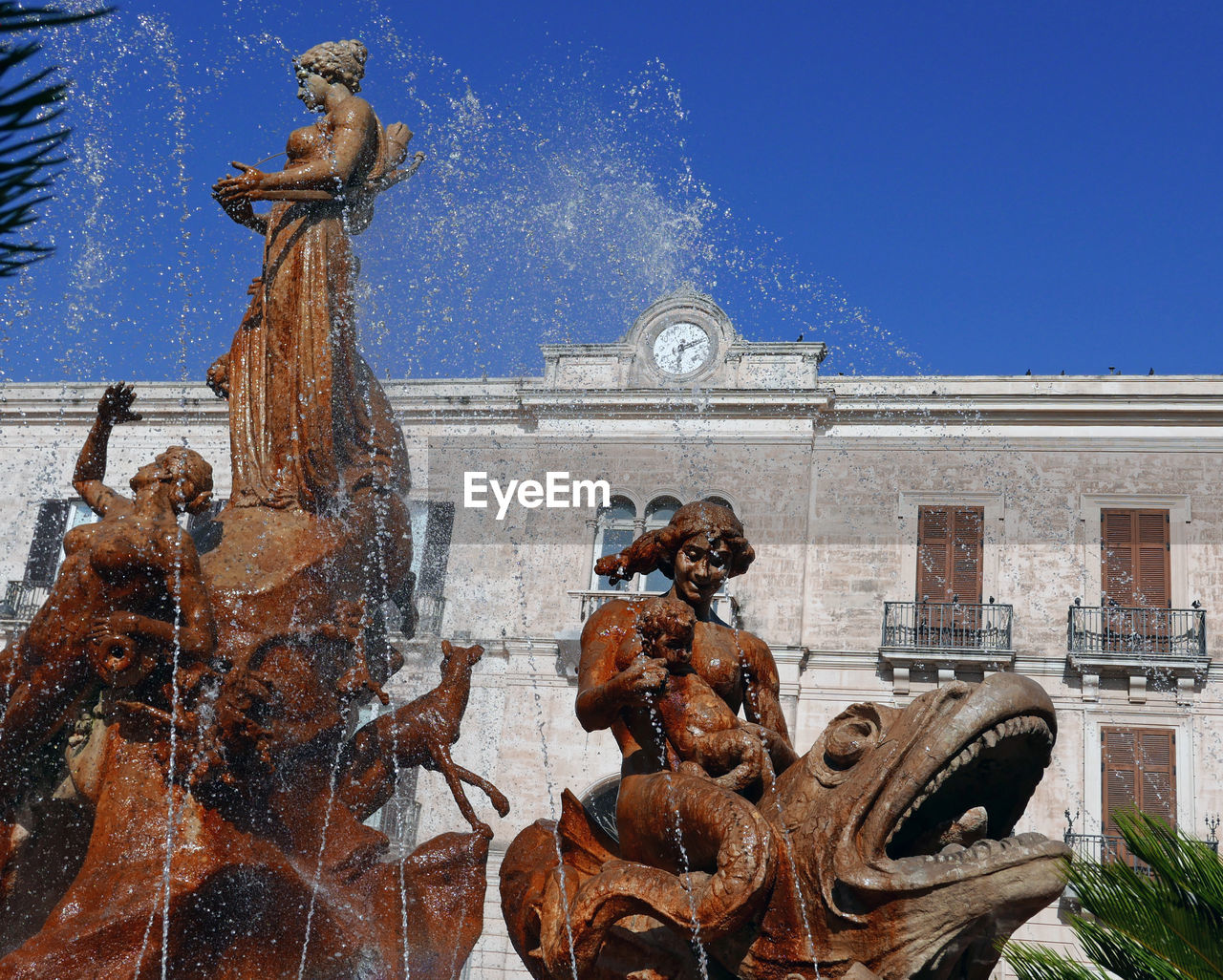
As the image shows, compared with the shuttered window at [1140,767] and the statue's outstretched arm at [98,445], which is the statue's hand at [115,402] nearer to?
the statue's outstretched arm at [98,445]

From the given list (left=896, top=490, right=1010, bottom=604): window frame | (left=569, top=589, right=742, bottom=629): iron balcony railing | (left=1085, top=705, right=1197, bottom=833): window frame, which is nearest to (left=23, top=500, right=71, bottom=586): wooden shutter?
(left=569, top=589, right=742, bottom=629): iron balcony railing

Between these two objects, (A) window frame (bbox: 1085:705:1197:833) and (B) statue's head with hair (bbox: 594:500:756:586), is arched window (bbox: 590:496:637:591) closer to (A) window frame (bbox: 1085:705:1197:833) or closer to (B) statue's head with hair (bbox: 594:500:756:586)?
(A) window frame (bbox: 1085:705:1197:833)

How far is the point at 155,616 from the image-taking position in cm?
477

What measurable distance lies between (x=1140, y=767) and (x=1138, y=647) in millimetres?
1840

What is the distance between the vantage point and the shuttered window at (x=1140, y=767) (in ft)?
68.1

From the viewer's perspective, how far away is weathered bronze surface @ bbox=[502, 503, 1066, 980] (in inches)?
124

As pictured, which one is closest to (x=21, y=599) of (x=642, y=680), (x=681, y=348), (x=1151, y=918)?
(x=681, y=348)

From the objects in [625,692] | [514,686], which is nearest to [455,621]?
[514,686]

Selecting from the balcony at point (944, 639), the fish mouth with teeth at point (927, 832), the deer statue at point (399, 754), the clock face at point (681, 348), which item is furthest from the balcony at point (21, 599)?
the fish mouth with teeth at point (927, 832)

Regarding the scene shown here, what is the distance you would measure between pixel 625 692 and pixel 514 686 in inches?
774

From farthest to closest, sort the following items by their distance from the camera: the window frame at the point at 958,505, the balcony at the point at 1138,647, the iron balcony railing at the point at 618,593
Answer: the window frame at the point at 958,505 → the iron balcony railing at the point at 618,593 → the balcony at the point at 1138,647

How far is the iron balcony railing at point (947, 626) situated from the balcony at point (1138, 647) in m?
1.08

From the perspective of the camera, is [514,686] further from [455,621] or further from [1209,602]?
[1209,602]

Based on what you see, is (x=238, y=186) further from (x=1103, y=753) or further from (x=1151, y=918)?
(x=1103, y=753)
